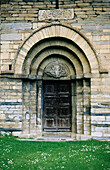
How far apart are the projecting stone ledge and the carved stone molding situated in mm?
1883

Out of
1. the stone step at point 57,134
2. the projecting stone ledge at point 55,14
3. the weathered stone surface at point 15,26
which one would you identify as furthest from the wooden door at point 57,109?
the projecting stone ledge at point 55,14

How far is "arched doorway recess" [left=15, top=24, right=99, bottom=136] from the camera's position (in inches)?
301

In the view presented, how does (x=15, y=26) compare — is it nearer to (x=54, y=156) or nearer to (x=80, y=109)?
(x=80, y=109)

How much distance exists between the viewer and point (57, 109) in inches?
327

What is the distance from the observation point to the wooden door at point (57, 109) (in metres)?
8.29

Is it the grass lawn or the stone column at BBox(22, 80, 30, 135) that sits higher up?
the stone column at BBox(22, 80, 30, 135)

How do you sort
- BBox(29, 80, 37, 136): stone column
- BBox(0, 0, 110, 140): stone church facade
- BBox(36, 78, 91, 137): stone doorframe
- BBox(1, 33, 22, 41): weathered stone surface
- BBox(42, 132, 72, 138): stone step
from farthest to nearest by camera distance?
BBox(42, 132, 72, 138): stone step
BBox(29, 80, 37, 136): stone column
BBox(1, 33, 22, 41): weathered stone surface
BBox(36, 78, 91, 137): stone doorframe
BBox(0, 0, 110, 140): stone church facade

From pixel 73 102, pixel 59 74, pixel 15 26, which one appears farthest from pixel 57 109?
pixel 15 26

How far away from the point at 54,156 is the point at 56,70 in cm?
404

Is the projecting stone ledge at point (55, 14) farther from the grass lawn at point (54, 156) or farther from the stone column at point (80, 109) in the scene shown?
the grass lawn at point (54, 156)

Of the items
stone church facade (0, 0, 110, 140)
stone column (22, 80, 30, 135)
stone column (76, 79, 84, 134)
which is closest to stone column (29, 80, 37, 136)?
stone church facade (0, 0, 110, 140)

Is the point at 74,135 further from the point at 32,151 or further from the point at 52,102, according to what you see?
the point at 32,151

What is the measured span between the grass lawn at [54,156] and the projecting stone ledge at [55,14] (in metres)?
4.99

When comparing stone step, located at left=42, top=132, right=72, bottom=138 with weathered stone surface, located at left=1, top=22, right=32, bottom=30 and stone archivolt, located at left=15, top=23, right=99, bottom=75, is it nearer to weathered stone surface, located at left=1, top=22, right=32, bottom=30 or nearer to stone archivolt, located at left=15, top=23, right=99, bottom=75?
stone archivolt, located at left=15, top=23, right=99, bottom=75
